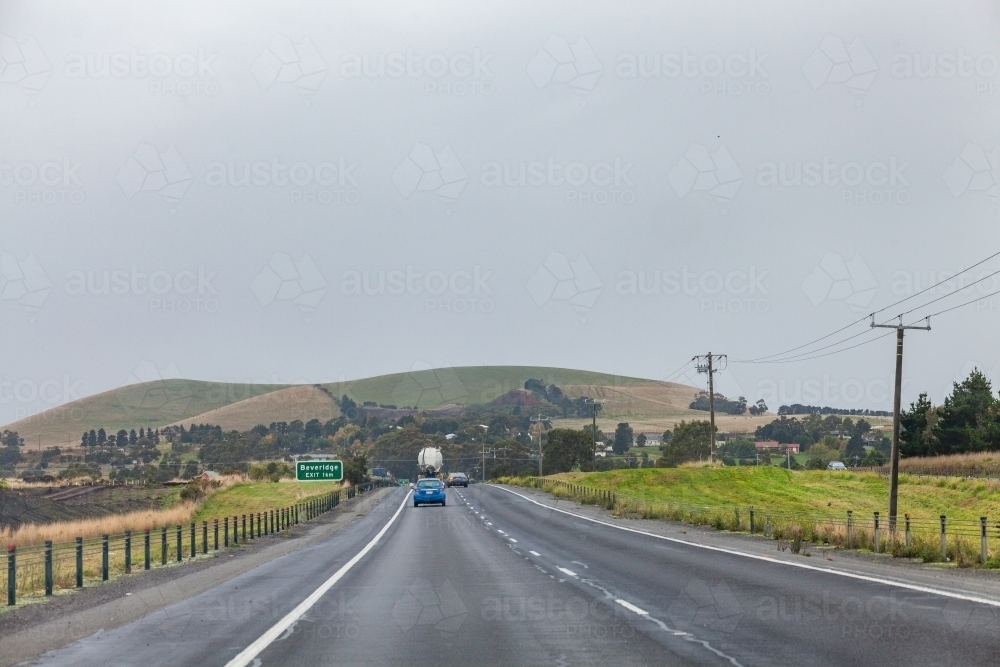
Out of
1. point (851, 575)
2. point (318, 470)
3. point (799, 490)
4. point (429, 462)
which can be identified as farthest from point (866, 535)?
point (429, 462)

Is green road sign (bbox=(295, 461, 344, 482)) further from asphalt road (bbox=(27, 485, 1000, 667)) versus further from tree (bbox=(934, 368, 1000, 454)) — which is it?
tree (bbox=(934, 368, 1000, 454))

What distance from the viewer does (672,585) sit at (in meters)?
18.8

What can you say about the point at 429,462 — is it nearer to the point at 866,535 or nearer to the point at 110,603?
the point at 866,535

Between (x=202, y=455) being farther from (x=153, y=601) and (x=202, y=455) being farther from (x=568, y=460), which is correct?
(x=153, y=601)

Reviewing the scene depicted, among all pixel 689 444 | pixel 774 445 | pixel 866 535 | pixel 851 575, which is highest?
pixel 851 575

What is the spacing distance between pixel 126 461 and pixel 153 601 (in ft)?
482

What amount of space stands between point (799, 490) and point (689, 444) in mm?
62974

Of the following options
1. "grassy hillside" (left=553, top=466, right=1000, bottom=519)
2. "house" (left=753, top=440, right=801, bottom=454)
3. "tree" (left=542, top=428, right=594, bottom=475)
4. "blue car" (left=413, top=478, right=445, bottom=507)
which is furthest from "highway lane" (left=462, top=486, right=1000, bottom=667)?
"house" (left=753, top=440, right=801, bottom=454)

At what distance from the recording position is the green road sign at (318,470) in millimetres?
68188

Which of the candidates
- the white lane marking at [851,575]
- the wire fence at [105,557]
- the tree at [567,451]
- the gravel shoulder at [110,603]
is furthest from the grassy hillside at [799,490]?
the tree at [567,451]

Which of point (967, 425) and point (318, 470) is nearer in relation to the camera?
point (318, 470)

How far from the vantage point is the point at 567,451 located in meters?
159

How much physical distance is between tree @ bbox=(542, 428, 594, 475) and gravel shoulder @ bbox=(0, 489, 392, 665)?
126616 mm

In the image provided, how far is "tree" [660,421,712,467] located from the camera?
148875mm
